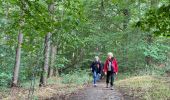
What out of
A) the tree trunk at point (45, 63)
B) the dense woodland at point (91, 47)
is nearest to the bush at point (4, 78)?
the dense woodland at point (91, 47)

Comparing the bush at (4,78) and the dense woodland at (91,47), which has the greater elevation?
the dense woodland at (91,47)

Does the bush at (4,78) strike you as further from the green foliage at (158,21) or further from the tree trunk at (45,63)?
the green foliage at (158,21)

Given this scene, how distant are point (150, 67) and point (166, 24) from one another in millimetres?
19808

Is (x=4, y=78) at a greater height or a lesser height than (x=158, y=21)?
lesser

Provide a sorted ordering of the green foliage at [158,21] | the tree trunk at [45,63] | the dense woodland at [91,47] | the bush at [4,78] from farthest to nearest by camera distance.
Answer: the bush at [4,78], the tree trunk at [45,63], the dense woodland at [91,47], the green foliage at [158,21]

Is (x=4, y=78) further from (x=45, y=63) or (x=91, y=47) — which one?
(x=91, y=47)

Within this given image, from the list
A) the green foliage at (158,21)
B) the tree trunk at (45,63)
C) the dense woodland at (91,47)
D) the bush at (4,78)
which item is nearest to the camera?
the green foliage at (158,21)

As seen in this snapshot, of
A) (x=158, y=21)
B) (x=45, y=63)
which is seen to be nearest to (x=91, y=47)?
(x=45, y=63)

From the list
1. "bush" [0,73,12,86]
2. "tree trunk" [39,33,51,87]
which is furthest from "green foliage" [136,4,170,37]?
"bush" [0,73,12,86]

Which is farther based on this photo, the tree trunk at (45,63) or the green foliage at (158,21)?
the tree trunk at (45,63)

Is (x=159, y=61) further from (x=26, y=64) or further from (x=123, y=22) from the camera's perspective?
(x=26, y=64)

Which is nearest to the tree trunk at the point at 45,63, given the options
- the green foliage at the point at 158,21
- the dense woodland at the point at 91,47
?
the dense woodland at the point at 91,47

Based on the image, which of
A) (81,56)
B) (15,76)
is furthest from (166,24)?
(81,56)

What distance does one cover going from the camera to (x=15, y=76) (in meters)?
21.8
